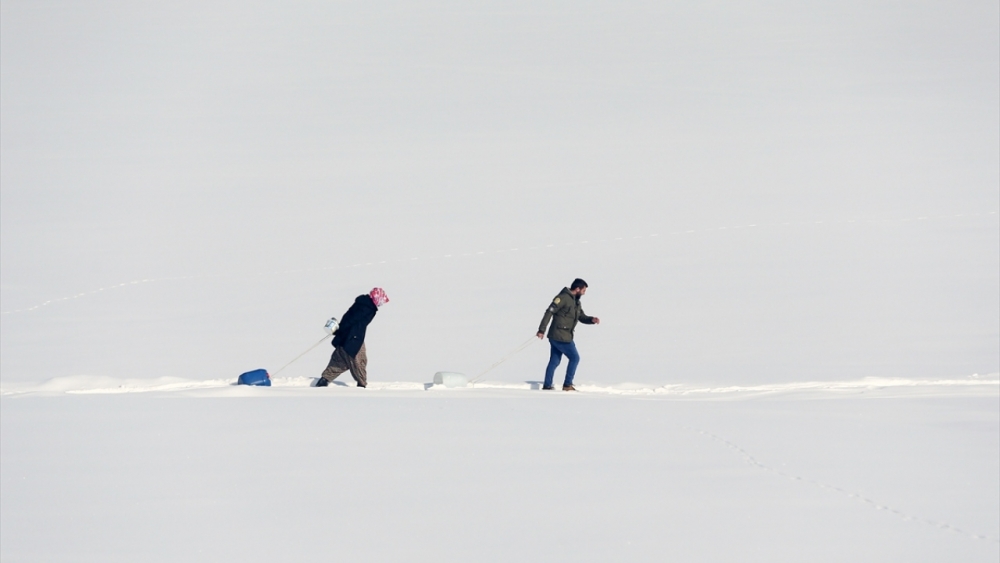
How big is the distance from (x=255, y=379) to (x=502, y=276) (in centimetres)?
839

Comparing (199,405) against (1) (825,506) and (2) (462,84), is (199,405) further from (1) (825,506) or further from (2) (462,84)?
(2) (462,84)

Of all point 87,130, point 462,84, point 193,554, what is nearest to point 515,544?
point 193,554

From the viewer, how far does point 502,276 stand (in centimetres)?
2123

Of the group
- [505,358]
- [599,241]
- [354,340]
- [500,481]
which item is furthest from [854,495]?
[599,241]

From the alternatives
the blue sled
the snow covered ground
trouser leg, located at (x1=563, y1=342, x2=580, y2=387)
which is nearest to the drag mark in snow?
the snow covered ground

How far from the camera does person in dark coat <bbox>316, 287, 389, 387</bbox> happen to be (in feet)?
42.9

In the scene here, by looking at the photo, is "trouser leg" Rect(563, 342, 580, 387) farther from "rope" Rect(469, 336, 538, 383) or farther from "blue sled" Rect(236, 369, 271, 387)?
"blue sled" Rect(236, 369, 271, 387)

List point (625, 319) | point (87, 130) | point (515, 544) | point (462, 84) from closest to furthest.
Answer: point (515, 544), point (625, 319), point (87, 130), point (462, 84)

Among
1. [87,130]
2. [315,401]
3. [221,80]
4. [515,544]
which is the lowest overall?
[515,544]

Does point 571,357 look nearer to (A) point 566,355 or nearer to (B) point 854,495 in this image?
(A) point 566,355

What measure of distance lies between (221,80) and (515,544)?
38517 millimetres

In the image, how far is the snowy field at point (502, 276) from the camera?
25.1ft

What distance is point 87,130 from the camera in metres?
36.9

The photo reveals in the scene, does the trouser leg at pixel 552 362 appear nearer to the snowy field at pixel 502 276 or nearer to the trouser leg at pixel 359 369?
the snowy field at pixel 502 276
